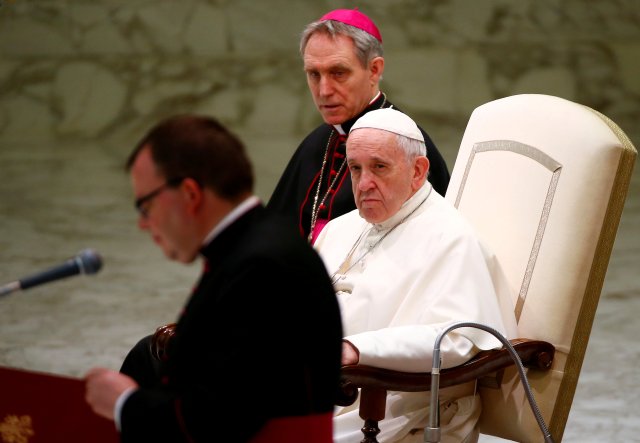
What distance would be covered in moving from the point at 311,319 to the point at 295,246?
13 centimetres

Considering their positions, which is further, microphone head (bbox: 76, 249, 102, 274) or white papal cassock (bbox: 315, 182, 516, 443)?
white papal cassock (bbox: 315, 182, 516, 443)

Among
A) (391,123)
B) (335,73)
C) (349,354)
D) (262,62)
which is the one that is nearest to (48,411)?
(349,354)

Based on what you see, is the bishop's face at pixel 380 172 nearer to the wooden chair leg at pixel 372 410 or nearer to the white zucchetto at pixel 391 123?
the white zucchetto at pixel 391 123

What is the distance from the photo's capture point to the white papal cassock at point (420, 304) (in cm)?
323

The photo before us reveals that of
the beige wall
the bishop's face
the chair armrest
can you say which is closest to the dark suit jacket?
the chair armrest

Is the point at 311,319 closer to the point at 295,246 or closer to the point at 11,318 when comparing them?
the point at 295,246

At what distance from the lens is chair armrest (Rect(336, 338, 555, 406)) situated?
3.07 m

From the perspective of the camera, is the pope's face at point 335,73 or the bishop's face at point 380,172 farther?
the pope's face at point 335,73

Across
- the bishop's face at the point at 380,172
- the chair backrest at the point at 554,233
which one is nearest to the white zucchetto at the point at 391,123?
the bishop's face at the point at 380,172

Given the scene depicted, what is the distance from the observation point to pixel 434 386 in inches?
117

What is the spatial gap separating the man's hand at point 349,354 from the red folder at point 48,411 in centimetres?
96

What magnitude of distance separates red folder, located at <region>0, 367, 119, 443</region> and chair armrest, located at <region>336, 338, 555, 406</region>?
88cm

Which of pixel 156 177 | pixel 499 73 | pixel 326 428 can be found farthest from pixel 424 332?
pixel 499 73

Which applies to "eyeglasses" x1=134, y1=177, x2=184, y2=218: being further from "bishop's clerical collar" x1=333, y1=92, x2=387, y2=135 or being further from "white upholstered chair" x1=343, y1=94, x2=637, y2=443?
"bishop's clerical collar" x1=333, y1=92, x2=387, y2=135
